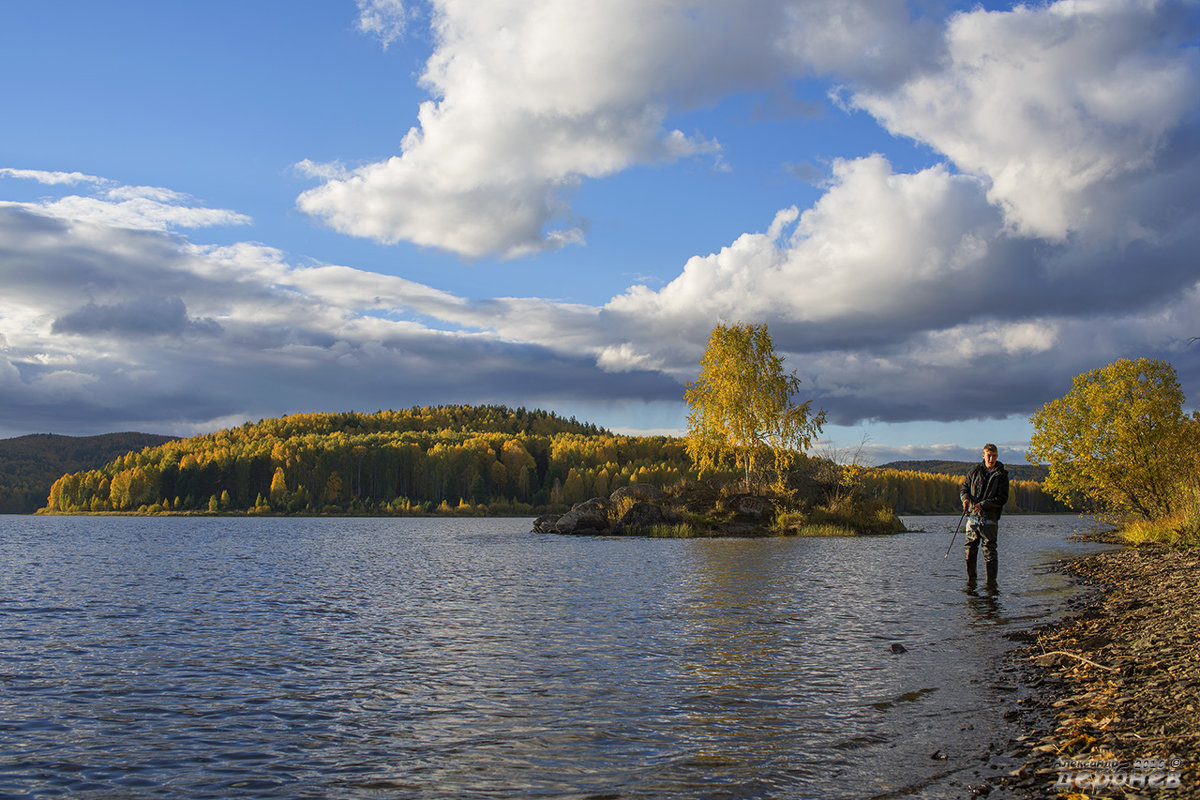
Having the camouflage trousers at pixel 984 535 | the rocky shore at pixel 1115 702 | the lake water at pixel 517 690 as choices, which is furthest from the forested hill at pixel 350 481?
the rocky shore at pixel 1115 702

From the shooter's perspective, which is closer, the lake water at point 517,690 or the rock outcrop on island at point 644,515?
the lake water at point 517,690

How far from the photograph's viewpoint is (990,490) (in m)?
20.5

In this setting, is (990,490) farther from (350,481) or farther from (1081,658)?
(350,481)

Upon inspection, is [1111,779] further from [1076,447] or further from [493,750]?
[1076,447]

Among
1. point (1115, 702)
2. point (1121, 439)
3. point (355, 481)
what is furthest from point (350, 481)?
point (1115, 702)

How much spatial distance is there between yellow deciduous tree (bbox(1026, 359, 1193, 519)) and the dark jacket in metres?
22.9

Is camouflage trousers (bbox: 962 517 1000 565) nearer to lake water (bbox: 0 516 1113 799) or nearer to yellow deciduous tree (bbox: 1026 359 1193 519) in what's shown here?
lake water (bbox: 0 516 1113 799)

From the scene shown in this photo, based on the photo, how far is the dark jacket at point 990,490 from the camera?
20.4 meters

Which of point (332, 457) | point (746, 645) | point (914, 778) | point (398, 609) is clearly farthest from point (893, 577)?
point (332, 457)

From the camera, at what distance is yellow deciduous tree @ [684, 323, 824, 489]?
200 ft

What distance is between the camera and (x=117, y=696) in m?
10.9

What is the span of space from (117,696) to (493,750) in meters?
6.19

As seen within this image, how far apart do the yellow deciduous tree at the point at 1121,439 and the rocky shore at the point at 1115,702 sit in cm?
2829

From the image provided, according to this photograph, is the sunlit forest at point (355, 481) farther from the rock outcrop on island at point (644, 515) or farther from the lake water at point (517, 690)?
the lake water at point (517, 690)
